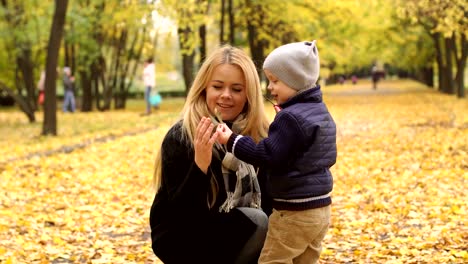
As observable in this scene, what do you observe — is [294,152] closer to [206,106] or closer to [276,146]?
[276,146]

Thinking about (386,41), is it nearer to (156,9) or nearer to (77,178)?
(156,9)

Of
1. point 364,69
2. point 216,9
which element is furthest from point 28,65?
point 364,69

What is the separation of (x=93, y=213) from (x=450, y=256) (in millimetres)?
4537

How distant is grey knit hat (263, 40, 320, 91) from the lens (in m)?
3.90

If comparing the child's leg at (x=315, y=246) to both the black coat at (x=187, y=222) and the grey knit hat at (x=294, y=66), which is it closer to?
the black coat at (x=187, y=222)

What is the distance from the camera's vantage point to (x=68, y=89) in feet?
106

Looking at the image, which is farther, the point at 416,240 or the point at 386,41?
the point at 386,41

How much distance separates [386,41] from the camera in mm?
46688

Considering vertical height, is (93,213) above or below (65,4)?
below

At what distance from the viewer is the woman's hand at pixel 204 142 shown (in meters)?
3.80

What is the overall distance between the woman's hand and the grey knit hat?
1.61 ft

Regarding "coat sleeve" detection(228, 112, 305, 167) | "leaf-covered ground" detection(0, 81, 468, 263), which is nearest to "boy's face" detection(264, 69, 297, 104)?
"coat sleeve" detection(228, 112, 305, 167)

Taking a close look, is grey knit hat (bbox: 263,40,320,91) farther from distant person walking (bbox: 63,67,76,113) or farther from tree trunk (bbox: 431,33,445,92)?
tree trunk (bbox: 431,33,445,92)

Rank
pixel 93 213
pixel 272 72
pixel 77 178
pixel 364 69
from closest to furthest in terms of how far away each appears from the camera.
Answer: pixel 272 72 → pixel 93 213 → pixel 77 178 → pixel 364 69
